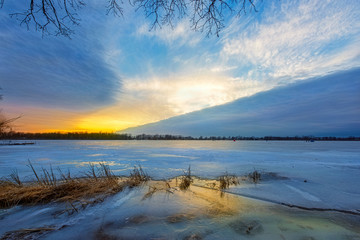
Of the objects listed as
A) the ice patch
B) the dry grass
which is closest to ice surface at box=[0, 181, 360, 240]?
the dry grass

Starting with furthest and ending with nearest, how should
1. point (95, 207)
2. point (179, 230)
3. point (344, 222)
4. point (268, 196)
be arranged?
point (268, 196)
point (95, 207)
point (344, 222)
point (179, 230)

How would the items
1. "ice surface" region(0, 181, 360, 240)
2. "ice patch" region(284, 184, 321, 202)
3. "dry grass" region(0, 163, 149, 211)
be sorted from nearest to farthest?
1. "ice surface" region(0, 181, 360, 240)
2. "dry grass" region(0, 163, 149, 211)
3. "ice patch" region(284, 184, 321, 202)

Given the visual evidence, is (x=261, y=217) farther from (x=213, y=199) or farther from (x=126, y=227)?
(x=126, y=227)

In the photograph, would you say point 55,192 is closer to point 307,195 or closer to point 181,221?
point 181,221

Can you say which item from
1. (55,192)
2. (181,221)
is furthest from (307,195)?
(55,192)

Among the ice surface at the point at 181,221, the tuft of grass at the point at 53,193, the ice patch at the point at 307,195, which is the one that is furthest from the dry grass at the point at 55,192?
the ice patch at the point at 307,195

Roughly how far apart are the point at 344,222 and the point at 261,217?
110 centimetres

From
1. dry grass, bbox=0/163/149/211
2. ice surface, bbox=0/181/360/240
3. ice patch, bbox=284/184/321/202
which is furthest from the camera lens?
ice patch, bbox=284/184/321/202

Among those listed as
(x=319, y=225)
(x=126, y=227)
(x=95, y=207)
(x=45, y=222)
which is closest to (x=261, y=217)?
(x=319, y=225)

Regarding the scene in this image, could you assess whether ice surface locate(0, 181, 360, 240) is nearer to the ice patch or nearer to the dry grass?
the dry grass

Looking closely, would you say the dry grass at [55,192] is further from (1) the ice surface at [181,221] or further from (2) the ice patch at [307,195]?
(2) the ice patch at [307,195]

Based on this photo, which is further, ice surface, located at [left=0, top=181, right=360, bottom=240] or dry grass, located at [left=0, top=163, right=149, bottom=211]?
dry grass, located at [left=0, top=163, right=149, bottom=211]

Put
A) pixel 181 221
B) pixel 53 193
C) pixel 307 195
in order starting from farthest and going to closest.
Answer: pixel 307 195 < pixel 53 193 < pixel 181 221

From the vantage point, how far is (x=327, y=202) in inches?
123
